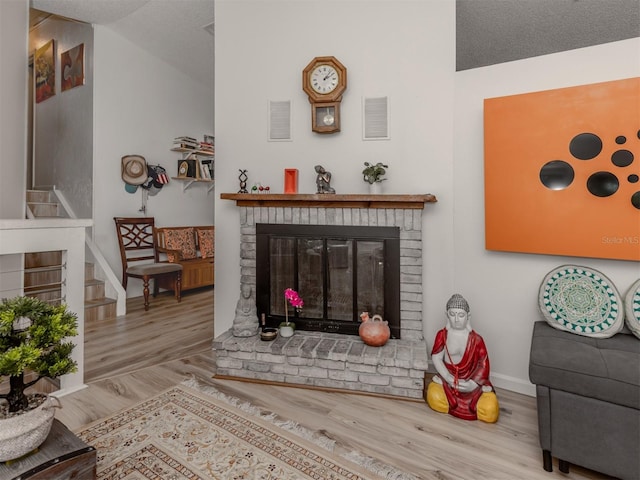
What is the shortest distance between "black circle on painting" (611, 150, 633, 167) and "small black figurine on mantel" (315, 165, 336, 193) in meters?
1.69

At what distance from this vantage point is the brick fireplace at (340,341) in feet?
7.38

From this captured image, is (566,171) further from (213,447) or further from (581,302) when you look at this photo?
(213,447)

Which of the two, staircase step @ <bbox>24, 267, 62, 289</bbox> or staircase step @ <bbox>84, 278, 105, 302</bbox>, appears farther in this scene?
staircase step @ <bbox>84, 278, 105, 302</bbox>

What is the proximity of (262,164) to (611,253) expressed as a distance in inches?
95.8

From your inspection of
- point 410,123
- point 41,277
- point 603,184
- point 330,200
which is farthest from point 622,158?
point 41,277

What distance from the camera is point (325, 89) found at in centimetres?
271

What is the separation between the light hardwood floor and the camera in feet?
5.37

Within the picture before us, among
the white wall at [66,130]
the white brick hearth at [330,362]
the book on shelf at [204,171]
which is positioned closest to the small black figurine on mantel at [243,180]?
the white brick hearth at [330,362]

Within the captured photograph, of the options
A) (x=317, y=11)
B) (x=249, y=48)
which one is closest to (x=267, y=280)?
(x=249, y=48)

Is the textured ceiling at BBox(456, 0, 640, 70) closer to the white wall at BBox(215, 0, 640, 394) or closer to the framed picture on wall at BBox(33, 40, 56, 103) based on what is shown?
the white wall at BBox(215, 0, 640, 394)

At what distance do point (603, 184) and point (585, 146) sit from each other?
0.24 m

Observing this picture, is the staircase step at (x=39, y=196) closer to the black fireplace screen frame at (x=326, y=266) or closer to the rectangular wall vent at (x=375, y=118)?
the black fireplace screen frame at (x=326, y=266)

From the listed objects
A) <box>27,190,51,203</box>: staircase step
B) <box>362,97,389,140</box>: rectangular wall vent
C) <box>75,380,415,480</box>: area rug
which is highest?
<box>362,97,389,140</box>: rectangular wall vent

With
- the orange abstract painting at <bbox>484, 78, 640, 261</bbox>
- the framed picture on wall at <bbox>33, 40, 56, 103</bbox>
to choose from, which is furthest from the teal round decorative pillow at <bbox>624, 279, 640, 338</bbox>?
the framed picture on wall at <bbox>33, 40, 56, 103</bbox>
